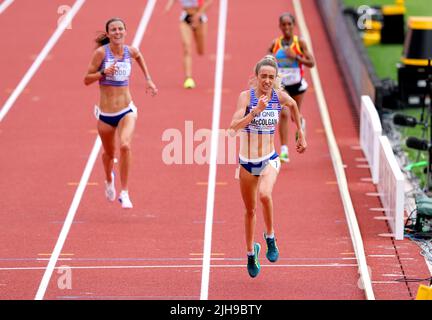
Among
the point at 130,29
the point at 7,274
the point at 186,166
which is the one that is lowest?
the point at 130,29

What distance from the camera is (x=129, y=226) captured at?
14.2 m

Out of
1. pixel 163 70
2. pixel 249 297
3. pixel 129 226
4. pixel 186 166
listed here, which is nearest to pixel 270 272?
pixel 249 297

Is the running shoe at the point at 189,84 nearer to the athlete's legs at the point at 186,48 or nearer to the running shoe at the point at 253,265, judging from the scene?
the athlete's legs at the point at 186,48

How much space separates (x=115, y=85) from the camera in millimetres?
13992


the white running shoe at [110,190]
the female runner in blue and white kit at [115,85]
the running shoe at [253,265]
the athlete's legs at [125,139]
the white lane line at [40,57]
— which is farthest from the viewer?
the white lane line at [40,57]

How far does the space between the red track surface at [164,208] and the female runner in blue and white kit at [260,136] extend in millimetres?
888

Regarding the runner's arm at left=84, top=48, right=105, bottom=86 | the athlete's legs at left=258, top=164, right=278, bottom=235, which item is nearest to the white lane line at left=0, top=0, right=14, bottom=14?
the runner's arm at left=84, top=48, right=105, bottom=86

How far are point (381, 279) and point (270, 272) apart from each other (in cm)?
114

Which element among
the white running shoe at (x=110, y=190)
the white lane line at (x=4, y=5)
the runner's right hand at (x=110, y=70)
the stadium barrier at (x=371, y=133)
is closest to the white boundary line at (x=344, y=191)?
the stadium barrier at (x=371, y=133)

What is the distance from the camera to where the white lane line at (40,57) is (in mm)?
20016

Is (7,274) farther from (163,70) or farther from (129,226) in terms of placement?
(163,70)

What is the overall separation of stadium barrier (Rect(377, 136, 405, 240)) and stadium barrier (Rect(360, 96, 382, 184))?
1.44 ft
